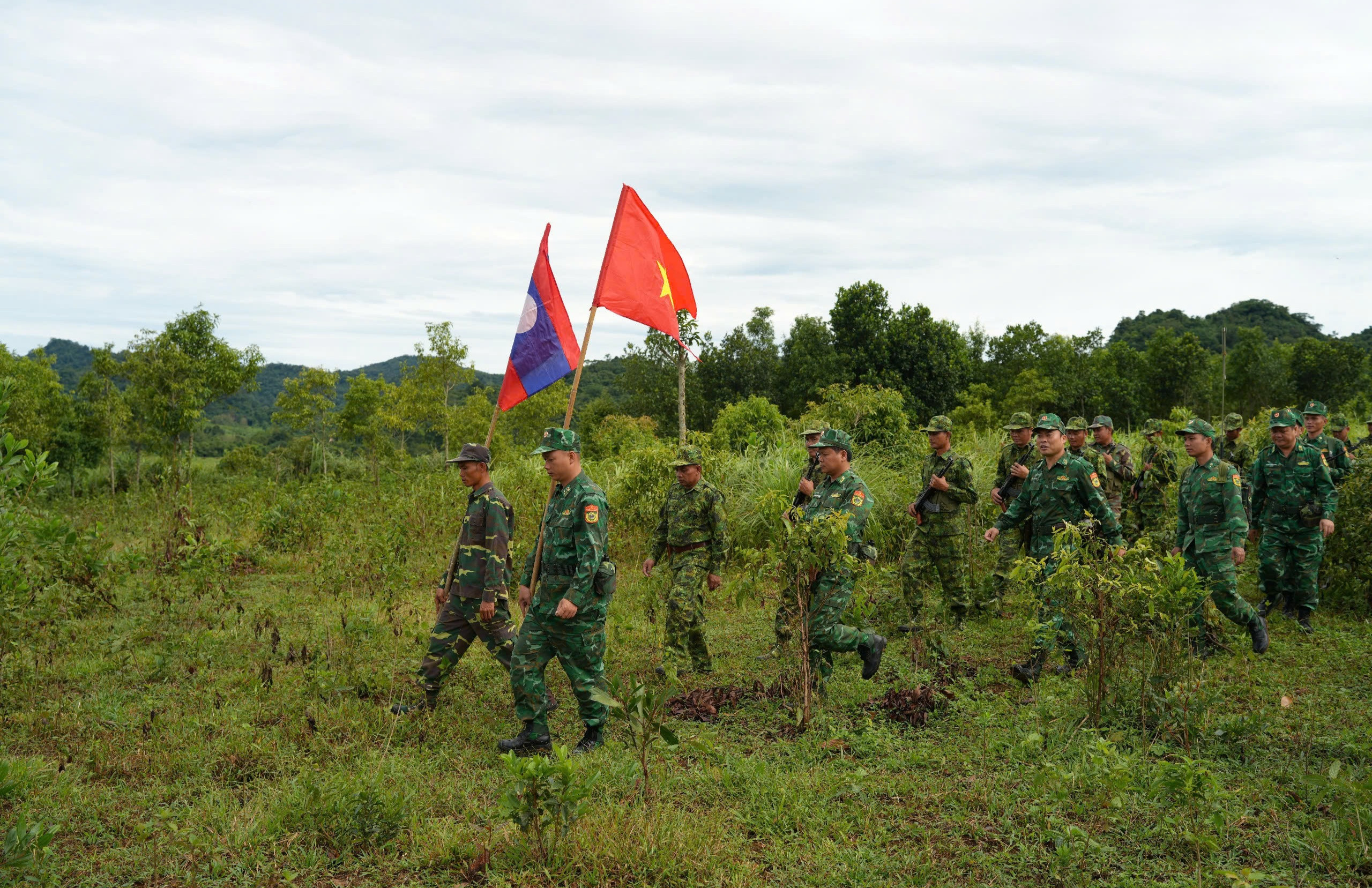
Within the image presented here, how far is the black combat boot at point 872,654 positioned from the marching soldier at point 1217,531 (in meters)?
2.55

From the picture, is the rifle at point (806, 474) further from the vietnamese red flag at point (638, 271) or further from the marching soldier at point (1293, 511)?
the marching soldier at point (1293, 511)

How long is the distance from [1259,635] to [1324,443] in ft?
13.0

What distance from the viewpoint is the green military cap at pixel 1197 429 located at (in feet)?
21.7

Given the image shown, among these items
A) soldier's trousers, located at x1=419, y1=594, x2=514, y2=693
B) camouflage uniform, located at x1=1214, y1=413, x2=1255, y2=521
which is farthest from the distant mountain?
soldier's trousers, located at x1=419, y1=594, x2=514, y2=693

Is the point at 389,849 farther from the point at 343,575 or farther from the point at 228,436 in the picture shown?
the point at 228,436

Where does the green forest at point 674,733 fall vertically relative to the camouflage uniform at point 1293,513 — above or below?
below

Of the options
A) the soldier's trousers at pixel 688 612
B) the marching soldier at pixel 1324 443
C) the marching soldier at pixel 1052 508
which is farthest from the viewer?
the marching soldier at pixel 1324 443

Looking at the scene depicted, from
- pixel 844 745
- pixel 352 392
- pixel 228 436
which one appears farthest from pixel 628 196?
pixel 228 436

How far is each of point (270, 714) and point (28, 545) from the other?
68.3 inches

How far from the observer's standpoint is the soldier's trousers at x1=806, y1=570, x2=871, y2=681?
18.0 feet

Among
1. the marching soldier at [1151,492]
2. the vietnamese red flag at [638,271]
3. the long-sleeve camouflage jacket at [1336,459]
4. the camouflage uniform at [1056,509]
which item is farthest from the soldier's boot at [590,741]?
the long-sleeve camouflage jacket at [1336,459]

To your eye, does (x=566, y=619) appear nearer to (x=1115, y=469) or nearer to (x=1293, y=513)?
(x=1293, y=513)

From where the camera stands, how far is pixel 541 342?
6621 mm

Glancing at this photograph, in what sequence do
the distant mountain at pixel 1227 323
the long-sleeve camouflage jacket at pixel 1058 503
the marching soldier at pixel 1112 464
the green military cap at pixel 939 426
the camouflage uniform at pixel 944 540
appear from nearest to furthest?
the long-sleeve camouflage jacket at pixel 1058 503 → the camouflage uniform at pixel 944 540 → the green military cap at pixel 939 426 → the marching soldier at pixel 1112 464 → the distant mountain at pixel 1227 323
